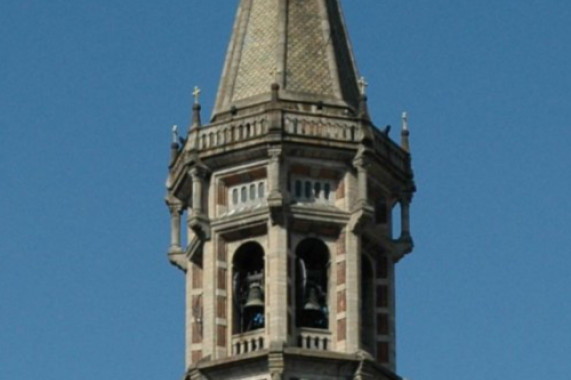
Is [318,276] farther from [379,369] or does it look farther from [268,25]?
[268,25]

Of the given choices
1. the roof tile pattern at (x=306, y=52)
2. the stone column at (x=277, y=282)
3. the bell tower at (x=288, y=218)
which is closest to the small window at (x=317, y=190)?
the bell tower at (x=288, y=218)

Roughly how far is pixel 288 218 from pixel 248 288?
2.80 meters

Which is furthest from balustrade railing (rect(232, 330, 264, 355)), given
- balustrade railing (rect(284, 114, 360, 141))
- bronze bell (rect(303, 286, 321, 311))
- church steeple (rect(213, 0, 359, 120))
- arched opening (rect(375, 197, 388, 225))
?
church steeple (rect(213, 0, 359, 120))

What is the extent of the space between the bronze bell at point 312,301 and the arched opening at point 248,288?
149cm

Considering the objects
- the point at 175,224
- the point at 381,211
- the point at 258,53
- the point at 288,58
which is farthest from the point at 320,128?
the point at 175,224

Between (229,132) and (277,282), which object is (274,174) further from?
(277,282)

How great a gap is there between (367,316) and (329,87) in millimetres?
8281

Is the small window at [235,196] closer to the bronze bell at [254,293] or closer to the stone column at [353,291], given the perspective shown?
the bronze bell at [254,293]

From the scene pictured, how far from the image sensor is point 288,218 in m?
89.6

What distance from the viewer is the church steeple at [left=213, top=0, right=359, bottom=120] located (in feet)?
305

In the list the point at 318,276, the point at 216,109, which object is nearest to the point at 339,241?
the point at 318,276

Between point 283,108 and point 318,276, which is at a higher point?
point 283,108

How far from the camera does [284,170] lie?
9031 cm

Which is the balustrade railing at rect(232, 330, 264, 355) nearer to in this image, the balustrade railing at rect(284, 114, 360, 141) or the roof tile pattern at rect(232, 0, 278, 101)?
the balustrade railing at rect(284, 114, 360, 141)
